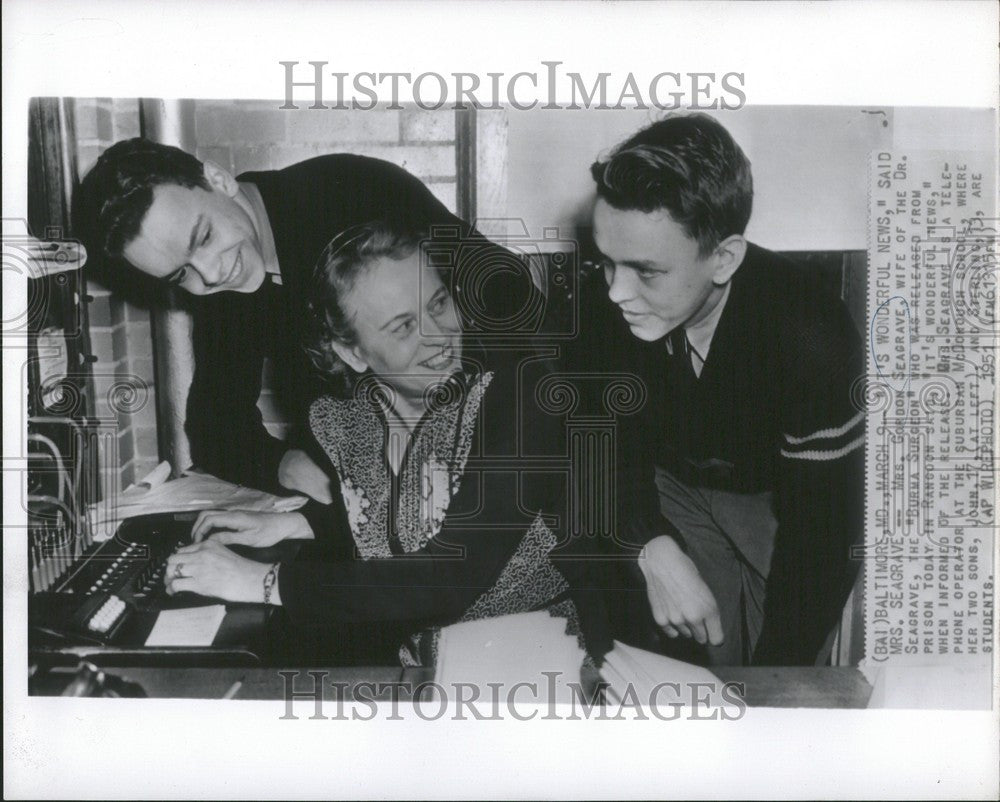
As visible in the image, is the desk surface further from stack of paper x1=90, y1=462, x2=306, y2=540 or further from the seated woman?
stack of paper x1=90, y1=462, x2=306, y2=540

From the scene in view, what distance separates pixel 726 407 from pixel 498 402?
0.48 meters

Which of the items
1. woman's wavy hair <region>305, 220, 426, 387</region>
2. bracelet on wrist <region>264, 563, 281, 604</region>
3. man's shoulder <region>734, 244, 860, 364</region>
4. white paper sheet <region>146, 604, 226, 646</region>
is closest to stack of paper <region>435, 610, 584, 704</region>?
bracelet on wrist <region>264, 563, 281, 604</region>

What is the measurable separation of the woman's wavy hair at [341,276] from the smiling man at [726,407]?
1.40ft

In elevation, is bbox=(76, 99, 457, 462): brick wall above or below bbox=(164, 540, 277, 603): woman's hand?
above

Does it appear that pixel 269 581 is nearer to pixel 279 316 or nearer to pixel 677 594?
pixel 279 316

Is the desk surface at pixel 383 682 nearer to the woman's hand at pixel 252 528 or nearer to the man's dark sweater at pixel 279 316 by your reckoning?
the woman's hand at pixel 252 528

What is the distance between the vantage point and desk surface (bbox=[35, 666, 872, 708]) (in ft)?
6.67

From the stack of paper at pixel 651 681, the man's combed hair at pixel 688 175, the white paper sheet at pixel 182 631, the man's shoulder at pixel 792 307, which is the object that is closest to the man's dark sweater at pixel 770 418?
the man's shoulder at pixel 792 307

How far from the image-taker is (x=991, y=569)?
6.66 feet

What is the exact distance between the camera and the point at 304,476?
2.05m

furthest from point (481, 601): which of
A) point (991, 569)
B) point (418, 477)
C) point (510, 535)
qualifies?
point (991, 569)

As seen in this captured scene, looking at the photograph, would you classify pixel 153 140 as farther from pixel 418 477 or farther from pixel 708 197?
pixel 708 197

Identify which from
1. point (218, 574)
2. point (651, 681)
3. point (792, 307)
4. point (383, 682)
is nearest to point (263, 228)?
point (218, 574)

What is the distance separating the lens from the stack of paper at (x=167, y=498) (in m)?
2.06
